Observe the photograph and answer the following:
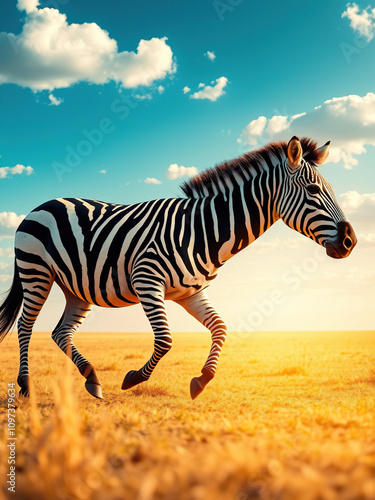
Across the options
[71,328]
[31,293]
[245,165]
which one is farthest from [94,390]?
[245,165]

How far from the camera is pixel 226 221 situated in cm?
615

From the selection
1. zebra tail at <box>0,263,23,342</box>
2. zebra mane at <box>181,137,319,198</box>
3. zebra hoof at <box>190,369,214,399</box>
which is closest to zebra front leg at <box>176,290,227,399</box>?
zebra hoof at <box>190,369,214,399</box>

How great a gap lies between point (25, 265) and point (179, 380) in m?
4.73

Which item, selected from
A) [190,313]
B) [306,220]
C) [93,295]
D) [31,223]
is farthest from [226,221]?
[31,223]

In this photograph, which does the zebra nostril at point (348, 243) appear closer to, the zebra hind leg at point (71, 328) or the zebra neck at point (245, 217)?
the zebra neck at point (245, 217)

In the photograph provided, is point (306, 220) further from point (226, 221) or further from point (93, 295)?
point (93, 295)

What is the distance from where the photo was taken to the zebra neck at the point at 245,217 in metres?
6.12

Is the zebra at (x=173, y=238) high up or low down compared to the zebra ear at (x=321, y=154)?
down

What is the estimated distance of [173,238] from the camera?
6145mm

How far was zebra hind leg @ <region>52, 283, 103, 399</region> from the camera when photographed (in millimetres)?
6686

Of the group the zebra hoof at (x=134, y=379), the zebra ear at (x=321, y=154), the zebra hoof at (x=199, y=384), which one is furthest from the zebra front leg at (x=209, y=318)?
the zebra ear at (x=321, y=154)

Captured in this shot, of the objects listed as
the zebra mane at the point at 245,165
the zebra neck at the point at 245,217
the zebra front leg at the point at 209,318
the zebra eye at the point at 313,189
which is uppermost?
the zebra mane at the point at 245,165

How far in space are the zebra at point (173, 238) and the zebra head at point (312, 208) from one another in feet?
0.05

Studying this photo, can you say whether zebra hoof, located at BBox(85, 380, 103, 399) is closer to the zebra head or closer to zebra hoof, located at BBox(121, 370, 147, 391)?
zebra hoof, located at BBox(121, 370, 147, 391)
